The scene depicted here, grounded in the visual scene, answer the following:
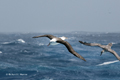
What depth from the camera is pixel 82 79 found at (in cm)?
12581

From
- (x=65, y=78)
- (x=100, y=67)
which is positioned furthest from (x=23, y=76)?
(x=100, y=67)

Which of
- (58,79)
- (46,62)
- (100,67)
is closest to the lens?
(58,79)

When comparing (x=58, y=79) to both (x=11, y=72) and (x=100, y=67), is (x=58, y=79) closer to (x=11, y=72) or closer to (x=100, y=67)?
(x=11, y=72)

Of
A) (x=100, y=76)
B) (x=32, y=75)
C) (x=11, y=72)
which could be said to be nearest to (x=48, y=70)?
(x=32, y=75)

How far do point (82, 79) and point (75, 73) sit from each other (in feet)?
49.6

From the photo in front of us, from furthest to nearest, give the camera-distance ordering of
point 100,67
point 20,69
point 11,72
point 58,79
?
point 100,67, point 20,69, point 11,72, point 58,79

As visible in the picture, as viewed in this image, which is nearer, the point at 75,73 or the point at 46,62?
the point at 75,73

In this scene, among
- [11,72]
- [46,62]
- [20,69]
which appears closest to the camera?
[11,72]

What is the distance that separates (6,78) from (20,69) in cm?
2135

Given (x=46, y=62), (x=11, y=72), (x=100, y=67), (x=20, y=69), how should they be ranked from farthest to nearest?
1. (x=46, y=62)
2. (x=100, y=67)
3. (x=20, y=69)
4. (x=11, y=72)

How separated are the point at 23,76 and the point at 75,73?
41641 millimetres

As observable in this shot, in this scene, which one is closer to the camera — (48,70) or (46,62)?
(48,70)

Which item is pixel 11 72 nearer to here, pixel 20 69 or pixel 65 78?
pixel 20 69

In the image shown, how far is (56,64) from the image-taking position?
16475 centimetres
